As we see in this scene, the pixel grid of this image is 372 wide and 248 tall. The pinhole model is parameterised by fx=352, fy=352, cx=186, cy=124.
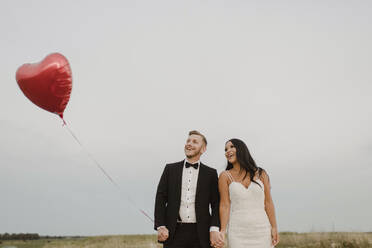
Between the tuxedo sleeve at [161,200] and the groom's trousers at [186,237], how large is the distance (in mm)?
261

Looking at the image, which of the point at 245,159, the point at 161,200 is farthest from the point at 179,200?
the point at 245,159

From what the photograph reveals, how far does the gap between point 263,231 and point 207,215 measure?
0.85 meters

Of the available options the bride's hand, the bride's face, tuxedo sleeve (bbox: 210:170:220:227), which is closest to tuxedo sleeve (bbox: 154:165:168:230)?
tuxedo sleeve (bbox: 210:170:220:227)

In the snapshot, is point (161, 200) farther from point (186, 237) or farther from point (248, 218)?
point (248, 218)

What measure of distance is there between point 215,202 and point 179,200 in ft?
1.79

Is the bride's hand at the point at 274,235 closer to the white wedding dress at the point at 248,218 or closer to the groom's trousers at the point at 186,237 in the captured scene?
the white wedding dress at the point at 248,218

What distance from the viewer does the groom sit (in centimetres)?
480

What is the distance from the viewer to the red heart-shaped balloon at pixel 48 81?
5996mm

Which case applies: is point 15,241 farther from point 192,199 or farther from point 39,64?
point 192,199

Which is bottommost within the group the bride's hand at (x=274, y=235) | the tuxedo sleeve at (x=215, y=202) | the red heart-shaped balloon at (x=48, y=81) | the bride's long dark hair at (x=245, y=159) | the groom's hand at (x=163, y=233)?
the bride's hand at (x=274, y=235)

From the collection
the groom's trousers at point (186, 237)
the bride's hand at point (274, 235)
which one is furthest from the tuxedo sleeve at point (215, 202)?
the bride's hand at point (274, 235)

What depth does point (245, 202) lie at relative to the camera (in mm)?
5090

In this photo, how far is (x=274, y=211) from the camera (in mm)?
5230

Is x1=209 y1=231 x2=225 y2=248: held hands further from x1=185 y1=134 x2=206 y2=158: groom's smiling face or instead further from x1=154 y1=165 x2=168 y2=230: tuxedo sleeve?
x1=185 y1=134 x2=206 y2=158: groom's smiling face
